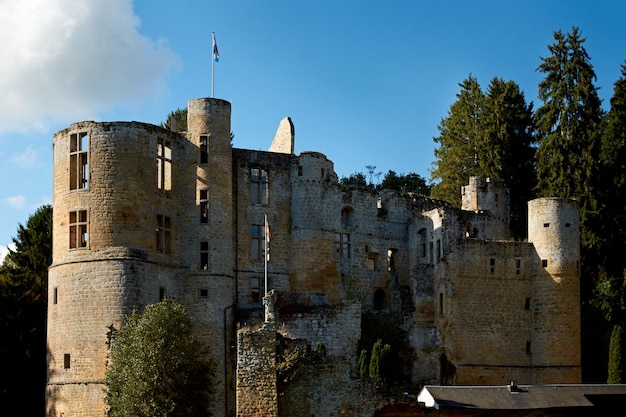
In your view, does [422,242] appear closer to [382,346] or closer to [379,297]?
[379,297]

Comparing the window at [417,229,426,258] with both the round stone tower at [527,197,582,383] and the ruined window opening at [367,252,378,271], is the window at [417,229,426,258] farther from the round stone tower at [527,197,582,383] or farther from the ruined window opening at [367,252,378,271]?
the round stone tower at [527,197,582,383]

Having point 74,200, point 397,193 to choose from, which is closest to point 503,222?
point 397,193

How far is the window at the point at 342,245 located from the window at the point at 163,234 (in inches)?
366

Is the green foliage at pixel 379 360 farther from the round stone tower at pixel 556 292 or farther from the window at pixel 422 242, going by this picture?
the round stone tower at pixel 556 292

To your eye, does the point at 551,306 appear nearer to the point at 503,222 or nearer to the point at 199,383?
the point at 503,222

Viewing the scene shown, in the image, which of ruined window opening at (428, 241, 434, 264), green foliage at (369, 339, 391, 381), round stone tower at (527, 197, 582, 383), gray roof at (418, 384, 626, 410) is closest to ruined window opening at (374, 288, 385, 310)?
ruined window opening at (428, 241, 434, 264)

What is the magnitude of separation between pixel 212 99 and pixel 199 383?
14620 millimetres

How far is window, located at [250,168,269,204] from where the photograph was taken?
5588cm

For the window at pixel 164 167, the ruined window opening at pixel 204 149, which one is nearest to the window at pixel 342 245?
the ruined window opening at pixel 204 149

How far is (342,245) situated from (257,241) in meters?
4.93

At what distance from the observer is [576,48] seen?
224 feet

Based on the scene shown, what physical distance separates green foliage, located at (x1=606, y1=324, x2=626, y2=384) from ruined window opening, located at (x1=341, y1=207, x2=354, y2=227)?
1446cm

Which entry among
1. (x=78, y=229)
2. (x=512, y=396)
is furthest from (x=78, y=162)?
(x=512, y=396)

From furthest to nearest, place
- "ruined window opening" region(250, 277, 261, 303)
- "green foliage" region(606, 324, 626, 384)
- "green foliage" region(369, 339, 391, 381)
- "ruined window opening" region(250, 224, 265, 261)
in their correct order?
"green foliage" region(606, 324, 626, 384) → "ruined window opening" region(250, 224, 265, 261) → "ruined window opening" region(250, 277, 261, 303) → "green foliage" region(369, 339, 391, 381)
